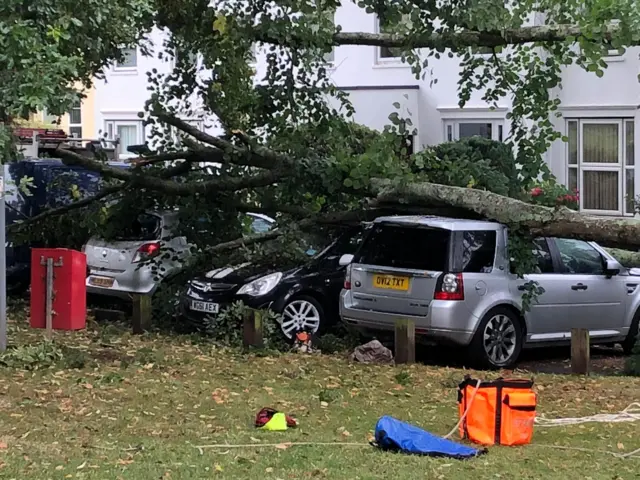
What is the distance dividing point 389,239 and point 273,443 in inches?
213

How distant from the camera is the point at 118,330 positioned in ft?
43.3

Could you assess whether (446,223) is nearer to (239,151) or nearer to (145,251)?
(239,151)

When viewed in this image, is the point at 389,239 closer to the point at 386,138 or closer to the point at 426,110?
the point at 386,138

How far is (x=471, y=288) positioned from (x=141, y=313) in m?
4.36

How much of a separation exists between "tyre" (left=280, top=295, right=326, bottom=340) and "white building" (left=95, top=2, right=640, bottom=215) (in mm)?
9685

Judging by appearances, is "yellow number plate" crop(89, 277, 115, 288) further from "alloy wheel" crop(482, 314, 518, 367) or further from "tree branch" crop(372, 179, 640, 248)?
"alloy wheel" crop(482, 314, 518, 367)

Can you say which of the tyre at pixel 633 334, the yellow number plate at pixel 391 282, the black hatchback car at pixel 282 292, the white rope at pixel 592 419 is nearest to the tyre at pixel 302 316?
the black hatchback car at pixel 282 292

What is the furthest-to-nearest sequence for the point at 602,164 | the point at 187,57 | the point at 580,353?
the point at 602,164 → the point at 187,57 → the point at 580,353

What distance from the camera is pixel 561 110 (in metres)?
23.4

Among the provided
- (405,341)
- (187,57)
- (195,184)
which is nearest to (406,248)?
(405,341)

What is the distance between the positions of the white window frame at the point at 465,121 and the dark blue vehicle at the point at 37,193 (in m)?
10.4

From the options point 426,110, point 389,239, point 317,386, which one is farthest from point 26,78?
point 426,110

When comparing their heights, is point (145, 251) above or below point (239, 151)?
below

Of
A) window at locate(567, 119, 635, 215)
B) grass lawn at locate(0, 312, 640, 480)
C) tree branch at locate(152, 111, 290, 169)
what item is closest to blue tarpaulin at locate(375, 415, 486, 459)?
grass lawn at locate(0, 312, 640, 480)
